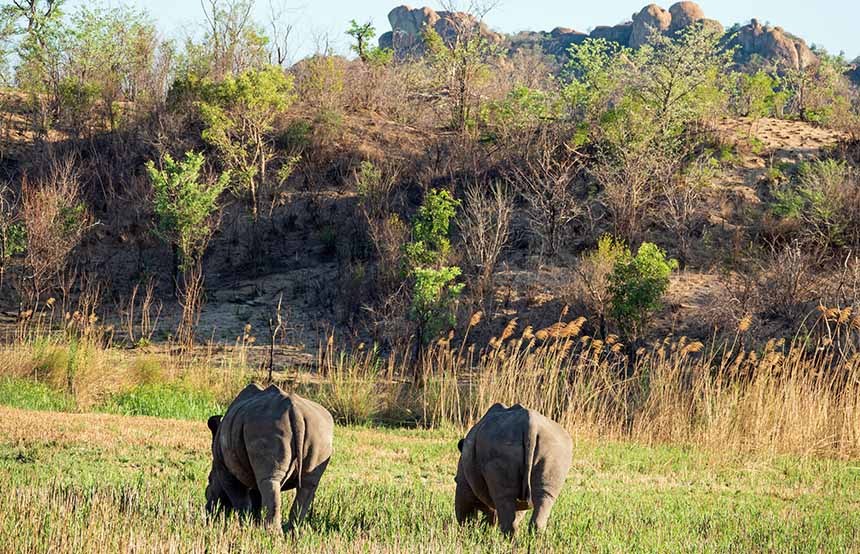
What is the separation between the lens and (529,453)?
6035 mm

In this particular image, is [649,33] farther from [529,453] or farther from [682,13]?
[529,453]

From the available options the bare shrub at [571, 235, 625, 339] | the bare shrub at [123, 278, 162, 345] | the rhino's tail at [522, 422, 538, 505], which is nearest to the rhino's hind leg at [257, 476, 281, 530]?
the rhino's tail at [522, 422, 538, 505]

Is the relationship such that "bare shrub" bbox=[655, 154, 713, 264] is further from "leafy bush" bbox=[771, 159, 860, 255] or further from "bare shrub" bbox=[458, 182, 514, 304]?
"bare shrub" bbox=[458, 182, 514, 304]

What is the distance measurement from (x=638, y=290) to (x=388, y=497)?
13191mm

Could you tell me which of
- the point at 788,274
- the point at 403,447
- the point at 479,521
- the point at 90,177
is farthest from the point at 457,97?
the point at 479,521

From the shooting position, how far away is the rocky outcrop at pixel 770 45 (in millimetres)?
105812

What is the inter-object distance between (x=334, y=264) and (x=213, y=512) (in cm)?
2246

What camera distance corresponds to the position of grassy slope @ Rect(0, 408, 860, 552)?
600 centimetres

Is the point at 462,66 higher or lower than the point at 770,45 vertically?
lower

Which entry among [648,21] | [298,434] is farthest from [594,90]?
[648,21]

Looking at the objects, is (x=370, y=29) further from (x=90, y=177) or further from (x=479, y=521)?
(x=479, y=521)

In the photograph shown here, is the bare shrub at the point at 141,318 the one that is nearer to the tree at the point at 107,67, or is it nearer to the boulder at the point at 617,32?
the tree at the point at 107,67

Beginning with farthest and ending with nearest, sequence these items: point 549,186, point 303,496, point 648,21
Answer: point 648,21 < point 549,186 < point 303,496

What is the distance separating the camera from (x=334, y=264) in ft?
94.9
